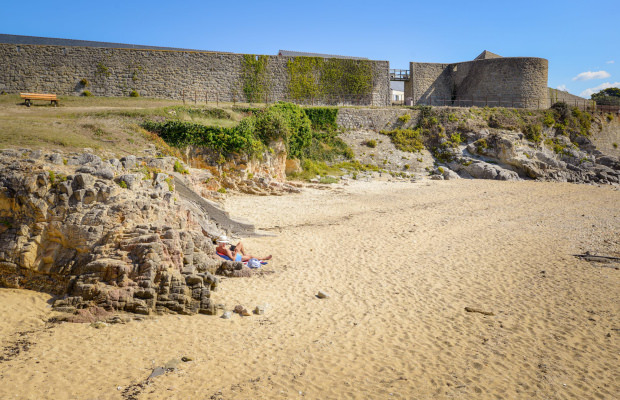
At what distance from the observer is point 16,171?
26.4ft

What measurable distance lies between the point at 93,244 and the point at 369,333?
5158mm

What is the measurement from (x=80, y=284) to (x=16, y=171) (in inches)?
116

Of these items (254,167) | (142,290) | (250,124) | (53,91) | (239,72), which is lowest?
(142,290)

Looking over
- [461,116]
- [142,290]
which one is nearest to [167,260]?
[142,290]

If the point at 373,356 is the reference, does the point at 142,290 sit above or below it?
above

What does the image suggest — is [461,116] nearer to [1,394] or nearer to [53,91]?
[53,91]

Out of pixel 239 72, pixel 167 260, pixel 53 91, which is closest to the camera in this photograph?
pixel 167 260

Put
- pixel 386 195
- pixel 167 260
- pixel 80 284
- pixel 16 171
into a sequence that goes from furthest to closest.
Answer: pixel 386 195 < pixel 16 171 < pixel 167 260 < pixel 80 284

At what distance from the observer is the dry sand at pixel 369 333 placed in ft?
17.4

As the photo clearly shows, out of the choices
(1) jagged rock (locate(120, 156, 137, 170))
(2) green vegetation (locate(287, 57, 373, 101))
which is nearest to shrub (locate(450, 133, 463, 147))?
(2) green vegetation (locate(287, 57, 373, 101))

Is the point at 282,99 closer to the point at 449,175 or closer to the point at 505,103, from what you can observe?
the point at 449,175

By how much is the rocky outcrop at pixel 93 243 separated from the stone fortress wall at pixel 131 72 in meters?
20.2

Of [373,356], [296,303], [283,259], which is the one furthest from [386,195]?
[373,356]

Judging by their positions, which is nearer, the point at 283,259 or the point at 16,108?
the point at 283,259
